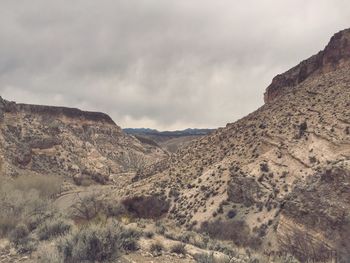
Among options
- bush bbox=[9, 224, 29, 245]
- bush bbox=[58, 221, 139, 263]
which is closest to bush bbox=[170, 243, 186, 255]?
bush bbox=[58, 221, 139, 263]

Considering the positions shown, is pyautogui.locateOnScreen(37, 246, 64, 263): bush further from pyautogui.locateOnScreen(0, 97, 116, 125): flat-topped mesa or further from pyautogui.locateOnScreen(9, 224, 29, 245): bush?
pyautogui.locateOnScreen(0, 97, 116, 125): flat-topped mesa

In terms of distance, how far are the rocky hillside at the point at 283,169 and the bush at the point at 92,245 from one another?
28.1ft

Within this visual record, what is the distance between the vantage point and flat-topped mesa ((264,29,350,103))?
5128 centimetres

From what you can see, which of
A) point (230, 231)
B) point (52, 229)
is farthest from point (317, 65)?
point (52, 229)

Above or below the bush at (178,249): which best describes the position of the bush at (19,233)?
above

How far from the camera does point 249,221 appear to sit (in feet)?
100

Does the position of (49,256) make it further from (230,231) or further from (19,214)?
(230,231)

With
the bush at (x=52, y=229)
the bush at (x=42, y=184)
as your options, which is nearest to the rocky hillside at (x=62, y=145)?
the bush at (x=42, y=184)

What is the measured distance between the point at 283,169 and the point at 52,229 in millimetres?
23693

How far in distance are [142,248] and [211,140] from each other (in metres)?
39.5

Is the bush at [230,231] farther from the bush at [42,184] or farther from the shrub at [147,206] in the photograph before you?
the bush at [42,184]

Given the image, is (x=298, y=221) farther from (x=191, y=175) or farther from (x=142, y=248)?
(x=191, y=175)

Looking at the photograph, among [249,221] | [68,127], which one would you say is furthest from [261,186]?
[68,127]

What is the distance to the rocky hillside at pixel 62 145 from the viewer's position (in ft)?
245
